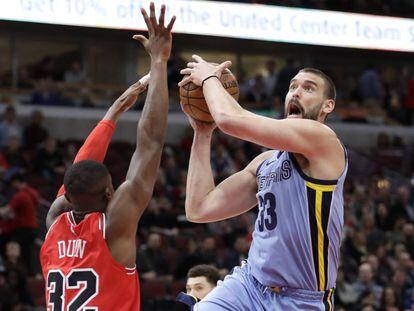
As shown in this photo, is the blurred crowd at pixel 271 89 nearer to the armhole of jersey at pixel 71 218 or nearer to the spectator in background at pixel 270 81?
the spectator in background at pixel 270 81

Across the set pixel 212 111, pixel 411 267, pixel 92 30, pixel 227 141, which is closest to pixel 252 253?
pixel 212 111

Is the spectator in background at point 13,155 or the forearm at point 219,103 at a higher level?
the forearm at point 219,103

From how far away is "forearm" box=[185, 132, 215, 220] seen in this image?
17.6ft

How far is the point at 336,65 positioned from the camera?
81.6ft

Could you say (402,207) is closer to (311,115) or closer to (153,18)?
(311,115)

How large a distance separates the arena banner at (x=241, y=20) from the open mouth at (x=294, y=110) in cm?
867

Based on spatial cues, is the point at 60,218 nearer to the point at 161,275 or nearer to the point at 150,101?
the point at 150,101

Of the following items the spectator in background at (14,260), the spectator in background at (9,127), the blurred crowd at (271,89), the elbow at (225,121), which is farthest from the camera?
the blurred crowd at (271,89)

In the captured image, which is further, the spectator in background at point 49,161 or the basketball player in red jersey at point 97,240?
the spectator in background at point 49,161

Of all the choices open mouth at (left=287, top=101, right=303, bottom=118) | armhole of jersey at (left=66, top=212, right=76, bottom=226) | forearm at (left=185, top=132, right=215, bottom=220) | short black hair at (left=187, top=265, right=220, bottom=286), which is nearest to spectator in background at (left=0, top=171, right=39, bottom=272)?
short black hair at (left=187, top=265, right=220, bottom=286)

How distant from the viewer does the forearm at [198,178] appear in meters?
5.38

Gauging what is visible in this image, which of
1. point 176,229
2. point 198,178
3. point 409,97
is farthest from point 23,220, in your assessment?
point 409,97

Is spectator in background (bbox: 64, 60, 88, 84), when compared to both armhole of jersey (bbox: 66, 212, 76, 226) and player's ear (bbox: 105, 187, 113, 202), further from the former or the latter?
player's ear (bbox: 105, 187, 113, 202)

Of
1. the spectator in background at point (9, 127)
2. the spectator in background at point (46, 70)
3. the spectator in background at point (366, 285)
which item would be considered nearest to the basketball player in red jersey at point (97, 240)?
the spectator in background at point (366, 285)
